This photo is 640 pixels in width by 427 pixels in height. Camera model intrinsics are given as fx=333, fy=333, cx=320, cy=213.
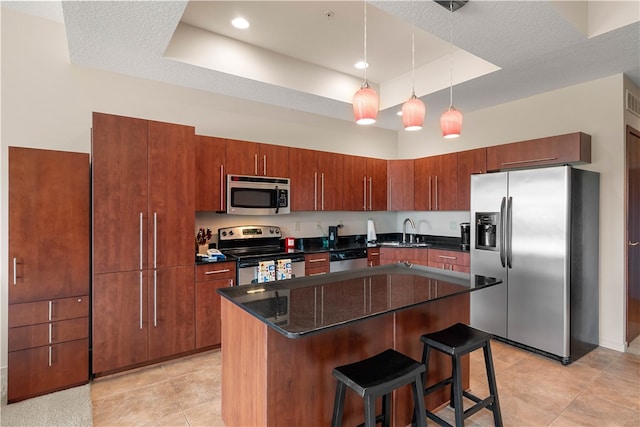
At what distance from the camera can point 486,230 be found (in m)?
3.67

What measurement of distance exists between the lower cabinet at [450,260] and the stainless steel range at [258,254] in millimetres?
1801

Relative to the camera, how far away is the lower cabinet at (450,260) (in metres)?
4.07

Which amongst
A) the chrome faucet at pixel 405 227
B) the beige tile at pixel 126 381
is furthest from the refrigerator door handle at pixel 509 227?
the beige tile at pixel 126 381

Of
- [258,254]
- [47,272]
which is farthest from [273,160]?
A: [47,272]

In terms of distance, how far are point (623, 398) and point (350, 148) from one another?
4.00m

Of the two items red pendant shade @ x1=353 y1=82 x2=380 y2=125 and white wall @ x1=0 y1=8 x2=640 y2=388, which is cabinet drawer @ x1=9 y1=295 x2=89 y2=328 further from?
red pendant shade @ x1=353 y1=82 x2=380 y2=125

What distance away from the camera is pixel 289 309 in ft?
5.41

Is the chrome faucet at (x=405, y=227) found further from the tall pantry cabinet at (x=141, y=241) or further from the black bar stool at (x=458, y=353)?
the tall pantry cabinet at (x=141, y=241)

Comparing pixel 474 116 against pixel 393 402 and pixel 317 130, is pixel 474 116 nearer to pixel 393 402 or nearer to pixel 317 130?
pixel 317 130

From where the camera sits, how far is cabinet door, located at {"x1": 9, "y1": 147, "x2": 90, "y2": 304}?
247 centimetres

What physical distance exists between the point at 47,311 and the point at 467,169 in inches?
180

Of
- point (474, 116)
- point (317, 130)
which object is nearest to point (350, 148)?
point (317, 130)

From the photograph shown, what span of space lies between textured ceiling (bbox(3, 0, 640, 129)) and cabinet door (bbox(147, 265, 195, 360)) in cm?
194

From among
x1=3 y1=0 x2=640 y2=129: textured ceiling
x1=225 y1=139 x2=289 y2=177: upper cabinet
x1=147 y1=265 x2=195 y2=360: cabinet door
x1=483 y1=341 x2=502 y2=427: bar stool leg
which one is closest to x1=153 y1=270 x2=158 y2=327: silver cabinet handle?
x1=147 y1=265 x2=195 y2=360: cabinet door
